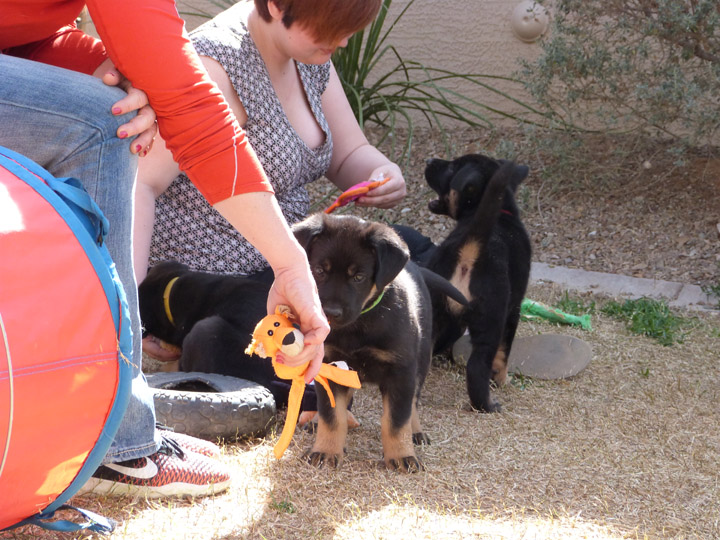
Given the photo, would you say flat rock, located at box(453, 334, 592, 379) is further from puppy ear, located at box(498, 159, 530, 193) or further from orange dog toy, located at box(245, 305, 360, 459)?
orange dog toy, located at box(245, 305, 360, 459)

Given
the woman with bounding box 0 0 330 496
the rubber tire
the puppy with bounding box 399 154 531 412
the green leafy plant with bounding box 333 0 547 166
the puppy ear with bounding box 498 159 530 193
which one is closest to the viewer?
the woman with bounding box 0 0 330 496

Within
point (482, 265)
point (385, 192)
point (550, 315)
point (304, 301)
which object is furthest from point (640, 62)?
point (304, 301)

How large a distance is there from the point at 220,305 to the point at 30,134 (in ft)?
4.65

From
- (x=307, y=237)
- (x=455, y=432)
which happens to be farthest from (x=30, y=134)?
(x=455, y=432)

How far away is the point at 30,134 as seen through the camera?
5.71 feet

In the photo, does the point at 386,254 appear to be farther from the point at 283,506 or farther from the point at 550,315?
the point at 550,315

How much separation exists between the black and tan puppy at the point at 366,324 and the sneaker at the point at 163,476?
0.41 metres

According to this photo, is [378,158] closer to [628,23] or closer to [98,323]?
[98,323]

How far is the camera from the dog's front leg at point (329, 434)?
247 centimetres

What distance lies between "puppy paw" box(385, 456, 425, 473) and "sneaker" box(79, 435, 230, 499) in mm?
549

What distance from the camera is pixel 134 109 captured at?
177 cm

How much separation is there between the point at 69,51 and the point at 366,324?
1162 mm

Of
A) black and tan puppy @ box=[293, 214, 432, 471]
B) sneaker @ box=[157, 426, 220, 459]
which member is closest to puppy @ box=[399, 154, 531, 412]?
black and tan puppy @ box=[293, 214, 432, 471]

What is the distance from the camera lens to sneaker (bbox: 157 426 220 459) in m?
2.23
